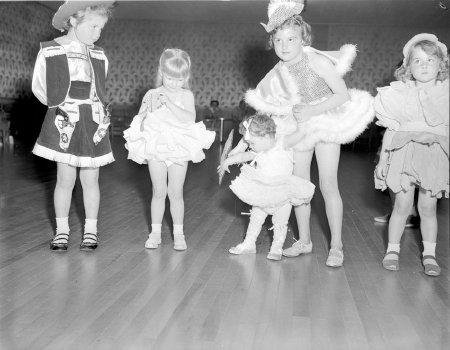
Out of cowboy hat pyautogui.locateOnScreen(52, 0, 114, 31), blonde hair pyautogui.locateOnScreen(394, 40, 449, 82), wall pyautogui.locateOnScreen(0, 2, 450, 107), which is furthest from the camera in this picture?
wall pyautogui.locateOnScreen(0, 2, 450, 107)

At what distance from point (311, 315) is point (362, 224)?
1.82 m

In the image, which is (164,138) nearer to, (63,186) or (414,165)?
(63,186)

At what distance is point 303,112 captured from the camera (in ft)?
8.21

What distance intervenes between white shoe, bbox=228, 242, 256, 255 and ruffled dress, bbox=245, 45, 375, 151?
559 mm

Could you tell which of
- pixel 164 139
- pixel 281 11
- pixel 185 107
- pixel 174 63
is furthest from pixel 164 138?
pixel 281 11

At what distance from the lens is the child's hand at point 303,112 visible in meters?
2.50

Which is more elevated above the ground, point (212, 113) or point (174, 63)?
point (174, 63)

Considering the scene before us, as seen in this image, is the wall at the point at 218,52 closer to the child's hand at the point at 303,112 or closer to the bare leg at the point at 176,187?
the bare leg at the point at 176,187

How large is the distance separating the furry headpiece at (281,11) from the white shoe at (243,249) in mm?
1040

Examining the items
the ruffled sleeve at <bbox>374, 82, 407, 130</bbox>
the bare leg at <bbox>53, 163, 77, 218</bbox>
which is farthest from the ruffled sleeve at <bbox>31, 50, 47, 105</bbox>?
→ the ruffled sleeve at <bbox>374, 82, 407, 130</bbox>

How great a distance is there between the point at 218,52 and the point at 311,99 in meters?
10.8

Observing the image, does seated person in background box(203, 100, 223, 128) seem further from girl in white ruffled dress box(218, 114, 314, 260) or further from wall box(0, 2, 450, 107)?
girl in white ruffled dress box(218, 114, 314, 260)

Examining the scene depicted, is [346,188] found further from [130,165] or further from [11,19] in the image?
[11,19]

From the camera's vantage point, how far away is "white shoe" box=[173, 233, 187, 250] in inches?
111
